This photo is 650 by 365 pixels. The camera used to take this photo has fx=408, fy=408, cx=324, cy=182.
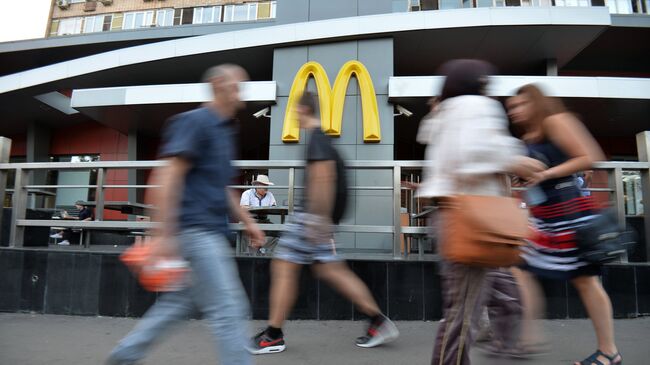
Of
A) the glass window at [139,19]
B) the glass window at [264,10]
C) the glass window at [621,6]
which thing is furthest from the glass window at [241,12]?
the glass window at [621,6]

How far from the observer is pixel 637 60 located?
1422cm

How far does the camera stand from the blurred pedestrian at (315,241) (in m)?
3.04

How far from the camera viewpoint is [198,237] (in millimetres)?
2135

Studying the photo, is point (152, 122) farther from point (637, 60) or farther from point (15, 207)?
point (637, 60)

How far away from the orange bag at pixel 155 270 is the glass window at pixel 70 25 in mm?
39231

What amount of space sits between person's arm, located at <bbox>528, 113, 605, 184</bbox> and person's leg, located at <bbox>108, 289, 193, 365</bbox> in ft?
7.20

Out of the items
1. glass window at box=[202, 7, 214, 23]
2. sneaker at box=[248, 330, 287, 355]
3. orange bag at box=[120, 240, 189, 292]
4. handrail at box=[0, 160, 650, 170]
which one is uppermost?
glass window at box=[202, 7, 214, 23]

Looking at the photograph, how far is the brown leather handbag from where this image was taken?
1.73 m

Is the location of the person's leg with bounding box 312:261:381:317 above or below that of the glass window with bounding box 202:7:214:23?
below

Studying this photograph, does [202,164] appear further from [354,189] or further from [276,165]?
[276,165]

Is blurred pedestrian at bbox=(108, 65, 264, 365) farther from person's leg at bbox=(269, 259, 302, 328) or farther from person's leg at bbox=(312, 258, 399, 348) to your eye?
person's leg at bbox=(312, 258, 399, 348)

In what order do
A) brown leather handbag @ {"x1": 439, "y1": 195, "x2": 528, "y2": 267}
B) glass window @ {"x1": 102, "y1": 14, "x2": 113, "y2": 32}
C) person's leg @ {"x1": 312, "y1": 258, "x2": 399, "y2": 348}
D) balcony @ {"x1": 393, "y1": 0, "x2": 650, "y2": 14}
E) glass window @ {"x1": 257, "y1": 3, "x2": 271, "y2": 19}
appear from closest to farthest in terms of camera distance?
brown leather handbag @ {"x1": 439, "y1": 195, "x2": 528, "y2": 267} < person's leg @ {"x1": 312, "y1": 258, "x2": 399, "y2": 348} < balcony @ {"x1": 393, "y1": 0, "x2": 650, "y2": 14} < glass window @ {"x1": 257, "y1": 3, "x2": 271, "y2": 19} < glass window @ {"x1": 102, "y1": 14, "x2": 113, "y2": 32}

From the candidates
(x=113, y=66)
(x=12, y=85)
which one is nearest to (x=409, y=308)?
(x=113, y=66)

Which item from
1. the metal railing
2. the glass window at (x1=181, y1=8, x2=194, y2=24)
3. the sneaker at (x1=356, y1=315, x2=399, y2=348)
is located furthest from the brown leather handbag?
the glass window at (x1=181, y1=8, x2=194, y2=24)
